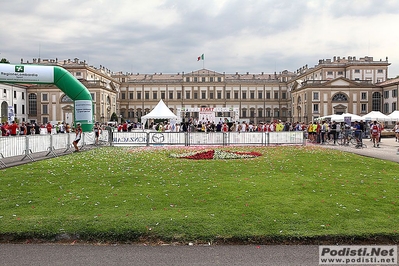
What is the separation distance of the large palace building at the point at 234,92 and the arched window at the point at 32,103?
19 centimetres

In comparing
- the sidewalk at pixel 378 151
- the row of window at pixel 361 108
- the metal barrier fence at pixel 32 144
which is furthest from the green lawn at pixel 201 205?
the row of window at pixel 361 108

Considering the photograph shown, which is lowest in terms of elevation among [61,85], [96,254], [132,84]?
[96,254]

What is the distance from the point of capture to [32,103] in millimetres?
77375

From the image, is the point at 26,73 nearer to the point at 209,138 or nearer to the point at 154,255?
the point at 209,138

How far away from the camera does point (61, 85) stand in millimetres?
23469

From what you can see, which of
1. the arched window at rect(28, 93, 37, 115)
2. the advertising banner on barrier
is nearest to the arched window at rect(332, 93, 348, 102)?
the arched window at rect(28, 93, 37, 115)

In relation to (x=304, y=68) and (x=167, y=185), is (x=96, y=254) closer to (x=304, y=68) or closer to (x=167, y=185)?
(x=167, y=185)

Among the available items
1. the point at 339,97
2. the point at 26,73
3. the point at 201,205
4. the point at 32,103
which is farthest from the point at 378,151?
the point at 32,103

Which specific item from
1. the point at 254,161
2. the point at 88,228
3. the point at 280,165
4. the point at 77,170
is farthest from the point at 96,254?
the point at 254,161

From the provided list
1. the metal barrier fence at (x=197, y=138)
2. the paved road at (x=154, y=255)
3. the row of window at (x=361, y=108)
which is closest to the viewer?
the paved road at (x=154, y=255)

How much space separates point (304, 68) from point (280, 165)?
89.6 m

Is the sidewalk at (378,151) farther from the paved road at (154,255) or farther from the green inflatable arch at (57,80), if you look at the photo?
the green inflatable arch at (57,80)

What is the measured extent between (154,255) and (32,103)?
79.9m

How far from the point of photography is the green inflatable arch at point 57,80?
840 inches
